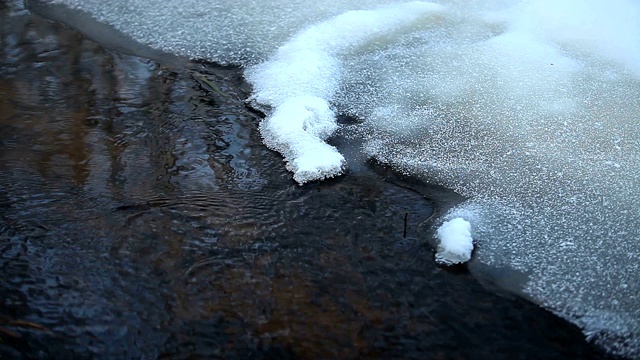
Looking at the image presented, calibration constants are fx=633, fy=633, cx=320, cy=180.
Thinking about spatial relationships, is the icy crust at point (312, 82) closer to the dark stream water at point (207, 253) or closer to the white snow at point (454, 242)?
the dark stream water at point (207, 253)

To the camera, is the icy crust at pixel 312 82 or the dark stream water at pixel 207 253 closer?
the dark stream water at pixel 207 253

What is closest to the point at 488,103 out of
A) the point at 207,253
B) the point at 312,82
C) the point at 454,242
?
the point at 312,82

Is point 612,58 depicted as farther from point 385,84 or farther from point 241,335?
point 241,335

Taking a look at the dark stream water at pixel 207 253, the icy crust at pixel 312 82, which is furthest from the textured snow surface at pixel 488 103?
the dark stream water at pixel 207 253

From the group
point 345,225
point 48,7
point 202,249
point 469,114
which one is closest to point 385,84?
point 469,114

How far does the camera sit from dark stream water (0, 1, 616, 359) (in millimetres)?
1956

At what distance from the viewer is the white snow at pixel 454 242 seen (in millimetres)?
2215

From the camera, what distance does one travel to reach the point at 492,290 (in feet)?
6.93

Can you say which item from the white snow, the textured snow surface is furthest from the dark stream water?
the textured snow surface

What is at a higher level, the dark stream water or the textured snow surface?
the textured snow surface

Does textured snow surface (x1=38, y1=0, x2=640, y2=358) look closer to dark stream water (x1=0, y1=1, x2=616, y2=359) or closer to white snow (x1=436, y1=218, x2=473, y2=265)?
white snow (x1=436, y1=218, x2=473, y2=265)

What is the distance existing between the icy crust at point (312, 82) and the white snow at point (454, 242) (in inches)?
21.6

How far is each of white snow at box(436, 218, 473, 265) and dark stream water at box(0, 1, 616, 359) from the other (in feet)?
0.17

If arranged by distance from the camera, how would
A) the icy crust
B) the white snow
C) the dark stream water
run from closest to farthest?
the dark stream water
the white snow
the icy crust
